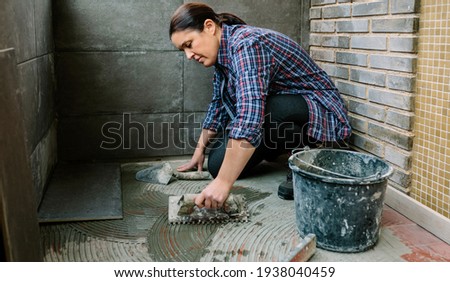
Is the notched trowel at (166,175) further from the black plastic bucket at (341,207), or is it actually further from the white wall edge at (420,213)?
the white wall edge at (420,213)

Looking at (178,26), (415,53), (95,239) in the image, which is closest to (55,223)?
(95,239)

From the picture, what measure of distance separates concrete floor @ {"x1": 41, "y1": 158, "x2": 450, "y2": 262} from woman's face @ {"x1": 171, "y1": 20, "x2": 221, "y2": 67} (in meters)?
0.78

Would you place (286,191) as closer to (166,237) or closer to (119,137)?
(166,237)

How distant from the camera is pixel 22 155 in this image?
1413mm

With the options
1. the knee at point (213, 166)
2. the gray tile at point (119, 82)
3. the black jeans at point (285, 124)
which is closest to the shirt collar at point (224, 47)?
the black jeans at point (285, 124)

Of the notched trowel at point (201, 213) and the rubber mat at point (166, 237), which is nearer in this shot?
the rubber mat at point (166, 237)

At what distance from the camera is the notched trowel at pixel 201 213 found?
211 centimetres

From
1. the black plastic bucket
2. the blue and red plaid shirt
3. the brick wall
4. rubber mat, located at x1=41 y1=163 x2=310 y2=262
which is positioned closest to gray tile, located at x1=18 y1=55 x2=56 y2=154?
rubber mat, located at x1=41 y1=163 x2=310 y2=262

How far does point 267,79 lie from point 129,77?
50.2 inches

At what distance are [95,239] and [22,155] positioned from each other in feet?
2.20

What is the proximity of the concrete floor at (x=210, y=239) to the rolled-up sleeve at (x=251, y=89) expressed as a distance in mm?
426

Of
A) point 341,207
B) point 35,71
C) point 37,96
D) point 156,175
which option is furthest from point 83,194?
point 341,207

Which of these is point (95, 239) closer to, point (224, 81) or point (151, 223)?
point (151, 223)

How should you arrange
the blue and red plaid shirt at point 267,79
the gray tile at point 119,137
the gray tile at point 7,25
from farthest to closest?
the gray tile at point 119,137 → the blue and red plaid shirt at point 267,79 → the gray tile at point 7,25
